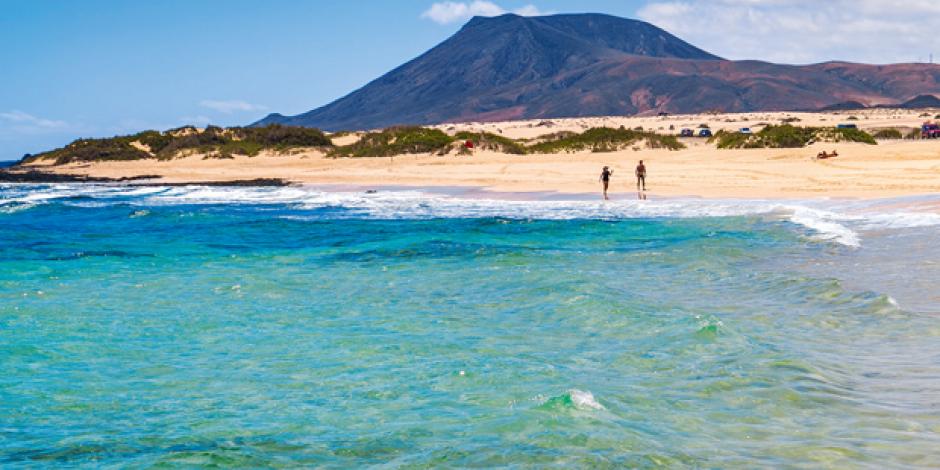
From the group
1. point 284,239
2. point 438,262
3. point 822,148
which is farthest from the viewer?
point 822,148

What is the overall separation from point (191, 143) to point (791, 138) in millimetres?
48229

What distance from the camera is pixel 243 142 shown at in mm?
75125

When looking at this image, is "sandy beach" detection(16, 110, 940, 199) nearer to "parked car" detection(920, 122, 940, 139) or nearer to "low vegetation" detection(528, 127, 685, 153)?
"low vegetation" detection(528, 127, 685, 153)

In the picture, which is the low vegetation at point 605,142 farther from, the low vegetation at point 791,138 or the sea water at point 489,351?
the sea water at point 489,351

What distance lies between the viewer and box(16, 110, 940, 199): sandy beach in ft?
110

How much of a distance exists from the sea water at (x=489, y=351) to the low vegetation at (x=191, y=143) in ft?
164

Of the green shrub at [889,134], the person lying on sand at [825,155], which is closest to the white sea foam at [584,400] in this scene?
the person lying on sand at [825,155]

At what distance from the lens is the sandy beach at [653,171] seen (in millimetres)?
33625

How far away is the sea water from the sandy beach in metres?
10.3

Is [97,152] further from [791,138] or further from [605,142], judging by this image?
[791,138]

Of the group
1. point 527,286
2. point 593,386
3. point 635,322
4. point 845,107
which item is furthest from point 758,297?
point 845,107

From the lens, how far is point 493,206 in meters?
34.8

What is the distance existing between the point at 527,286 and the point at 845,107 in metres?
147

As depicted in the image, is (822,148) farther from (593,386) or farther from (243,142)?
(243,142)
